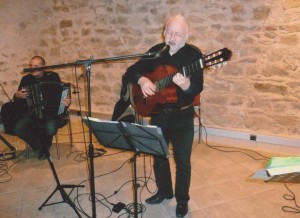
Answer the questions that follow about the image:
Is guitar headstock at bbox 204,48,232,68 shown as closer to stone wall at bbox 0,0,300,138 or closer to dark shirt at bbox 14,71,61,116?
stone wall at bbox 0,0,300,138

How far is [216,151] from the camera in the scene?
153 inches

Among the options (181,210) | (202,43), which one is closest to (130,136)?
(181,210)

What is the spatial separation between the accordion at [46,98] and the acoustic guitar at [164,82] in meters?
1.35

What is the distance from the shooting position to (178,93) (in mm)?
2197

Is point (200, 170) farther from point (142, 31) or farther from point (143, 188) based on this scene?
point (142, 31)

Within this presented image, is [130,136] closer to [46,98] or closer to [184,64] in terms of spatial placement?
[184,64]

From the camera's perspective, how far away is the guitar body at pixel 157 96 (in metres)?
2.19

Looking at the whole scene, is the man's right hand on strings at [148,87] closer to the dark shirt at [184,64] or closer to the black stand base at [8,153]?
the dark shirt at [184,64]

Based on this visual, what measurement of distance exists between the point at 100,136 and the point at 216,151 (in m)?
2.21

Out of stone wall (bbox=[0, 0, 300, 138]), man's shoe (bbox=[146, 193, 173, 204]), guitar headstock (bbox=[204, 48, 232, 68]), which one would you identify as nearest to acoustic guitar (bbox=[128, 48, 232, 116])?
guitar headstock (bbox=[204, 48, 232, 68])

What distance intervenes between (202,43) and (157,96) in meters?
1.99

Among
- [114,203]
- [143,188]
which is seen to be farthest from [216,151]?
[114,203]

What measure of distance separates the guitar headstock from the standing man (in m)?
0.09

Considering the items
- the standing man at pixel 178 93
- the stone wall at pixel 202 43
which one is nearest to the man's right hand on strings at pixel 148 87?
the standing man at pixel 178 93
